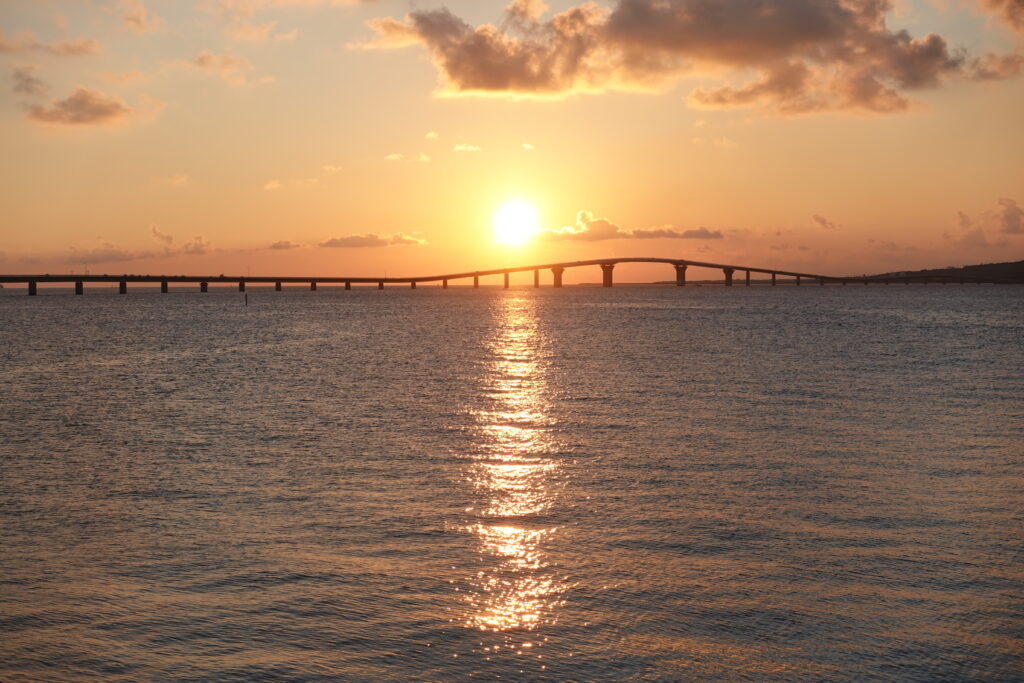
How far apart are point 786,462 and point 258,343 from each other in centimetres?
6414

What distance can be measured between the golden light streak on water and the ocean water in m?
0.07

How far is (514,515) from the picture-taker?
16.8 metres

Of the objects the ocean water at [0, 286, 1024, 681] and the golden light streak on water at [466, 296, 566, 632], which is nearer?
the ocean water at [0, 286, 1024, 681]

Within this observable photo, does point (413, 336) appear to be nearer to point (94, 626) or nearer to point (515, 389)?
point (515, 389)

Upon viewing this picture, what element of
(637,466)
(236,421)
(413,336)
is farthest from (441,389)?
(413,336)

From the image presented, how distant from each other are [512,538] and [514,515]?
1.63 m

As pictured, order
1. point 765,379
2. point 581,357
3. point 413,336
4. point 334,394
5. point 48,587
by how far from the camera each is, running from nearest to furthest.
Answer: point 48,587
point 334,394
point 765,379
point 581,357
point 413,336

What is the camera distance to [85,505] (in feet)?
57.3

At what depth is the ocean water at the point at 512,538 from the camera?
33.8ft

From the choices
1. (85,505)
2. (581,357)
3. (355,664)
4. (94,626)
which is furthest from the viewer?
(581,357)

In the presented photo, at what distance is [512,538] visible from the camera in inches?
596

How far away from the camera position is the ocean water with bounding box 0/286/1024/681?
33.8 ft

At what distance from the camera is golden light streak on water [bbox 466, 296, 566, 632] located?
11.7 meters

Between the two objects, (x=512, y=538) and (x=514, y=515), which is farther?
(x=514, y=515)
